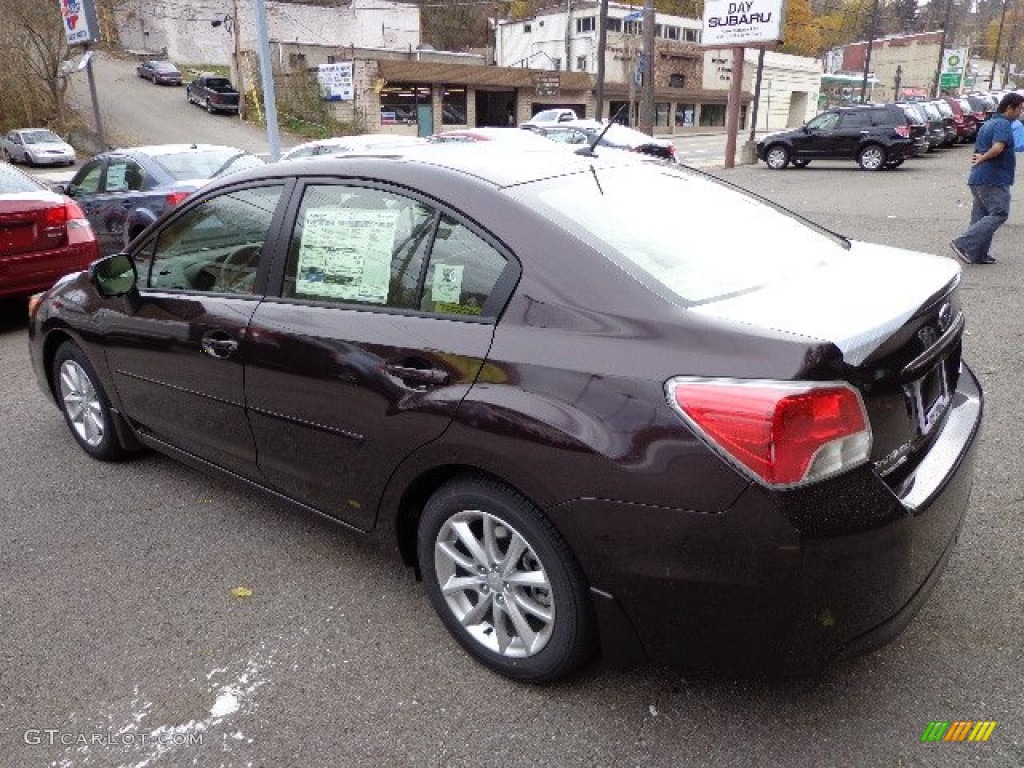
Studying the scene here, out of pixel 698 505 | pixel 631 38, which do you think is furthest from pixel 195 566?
pixel 631 38

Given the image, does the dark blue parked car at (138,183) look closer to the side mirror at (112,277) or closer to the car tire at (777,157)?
the side mirror at (112,277)

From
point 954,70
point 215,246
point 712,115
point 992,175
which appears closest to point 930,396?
point 215,246

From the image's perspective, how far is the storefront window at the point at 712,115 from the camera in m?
60.0

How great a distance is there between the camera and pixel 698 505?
76.0 inches

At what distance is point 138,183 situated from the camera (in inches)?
359

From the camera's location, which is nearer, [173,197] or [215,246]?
[215,246]

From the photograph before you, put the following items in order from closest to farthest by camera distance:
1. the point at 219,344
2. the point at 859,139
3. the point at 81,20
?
the point at 219,344 → the point at 859,139 → the point at 81,20

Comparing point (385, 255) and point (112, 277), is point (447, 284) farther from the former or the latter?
point (112, 277)

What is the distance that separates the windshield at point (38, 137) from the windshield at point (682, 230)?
33.7 metres

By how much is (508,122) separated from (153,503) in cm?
4795

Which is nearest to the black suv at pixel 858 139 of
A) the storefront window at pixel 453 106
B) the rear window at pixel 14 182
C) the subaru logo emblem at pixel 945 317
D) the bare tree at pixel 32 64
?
the rear window at pixel 14 182

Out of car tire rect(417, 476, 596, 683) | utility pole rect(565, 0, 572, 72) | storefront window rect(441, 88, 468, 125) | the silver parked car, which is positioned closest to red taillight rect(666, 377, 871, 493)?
car tire rect(417, 476, 596, 683)

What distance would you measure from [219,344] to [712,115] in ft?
209

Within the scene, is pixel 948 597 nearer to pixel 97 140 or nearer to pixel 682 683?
pixel 682 683
